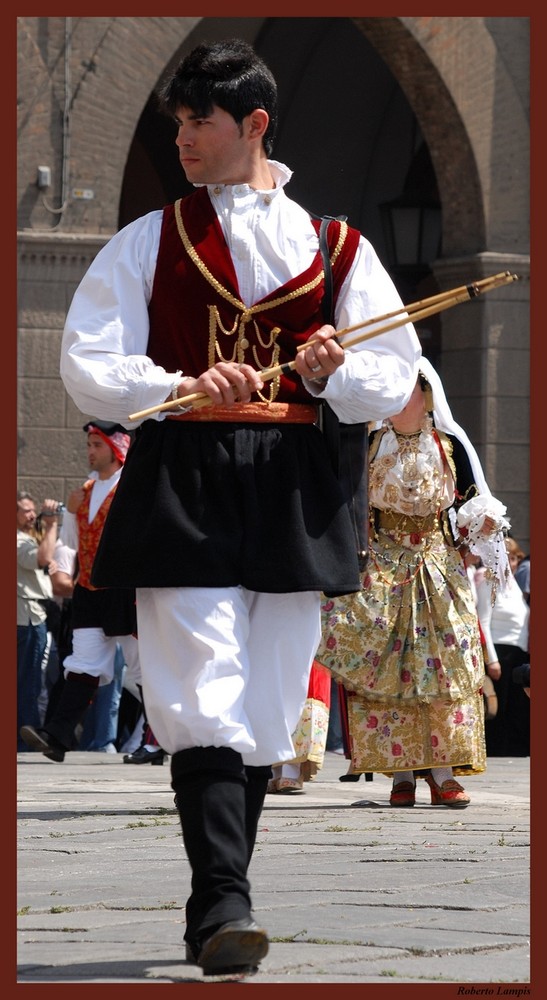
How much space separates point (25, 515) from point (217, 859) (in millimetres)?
8478

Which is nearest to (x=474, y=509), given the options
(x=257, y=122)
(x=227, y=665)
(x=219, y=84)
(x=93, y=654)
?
(x=93, y=654)

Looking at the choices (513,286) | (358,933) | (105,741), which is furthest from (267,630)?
(513,286)

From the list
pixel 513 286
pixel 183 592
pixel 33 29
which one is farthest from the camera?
pixel 513 286

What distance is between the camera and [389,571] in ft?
26.1

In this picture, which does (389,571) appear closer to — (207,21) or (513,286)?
(513,286)

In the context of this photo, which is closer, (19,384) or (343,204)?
(19,384)

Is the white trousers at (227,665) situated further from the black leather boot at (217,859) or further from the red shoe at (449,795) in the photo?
the red shoe at (449,795)

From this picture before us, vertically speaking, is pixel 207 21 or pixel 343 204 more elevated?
pixel 207 21

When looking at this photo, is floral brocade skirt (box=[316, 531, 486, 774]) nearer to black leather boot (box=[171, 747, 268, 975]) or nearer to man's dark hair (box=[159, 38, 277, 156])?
man's dark hair (box=[159, 38, 277, 156])

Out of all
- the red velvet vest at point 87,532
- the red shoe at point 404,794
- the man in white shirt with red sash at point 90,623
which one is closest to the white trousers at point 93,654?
the man in white shirt with red sash at point 90,623

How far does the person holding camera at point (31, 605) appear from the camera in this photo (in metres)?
11.9

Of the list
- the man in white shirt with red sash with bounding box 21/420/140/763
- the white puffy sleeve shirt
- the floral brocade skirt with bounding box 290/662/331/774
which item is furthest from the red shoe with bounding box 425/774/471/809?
the white puffy sleeve shirt

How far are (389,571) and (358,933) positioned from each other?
396 centimetres

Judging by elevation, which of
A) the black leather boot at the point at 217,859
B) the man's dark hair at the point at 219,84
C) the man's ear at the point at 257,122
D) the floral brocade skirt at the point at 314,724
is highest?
the man's dark hair at the point at 219,84
